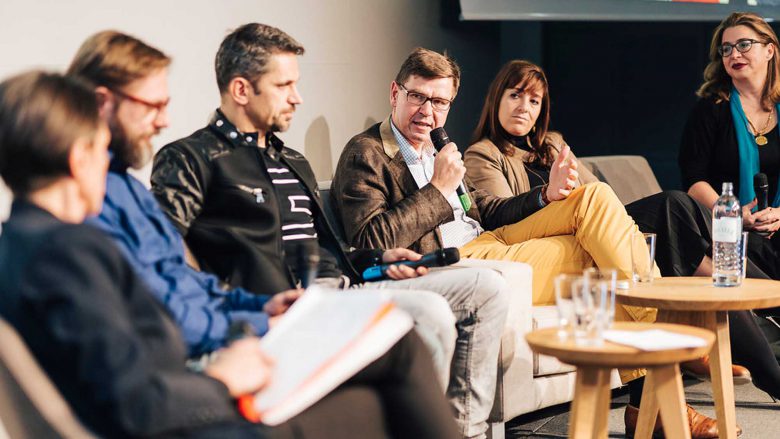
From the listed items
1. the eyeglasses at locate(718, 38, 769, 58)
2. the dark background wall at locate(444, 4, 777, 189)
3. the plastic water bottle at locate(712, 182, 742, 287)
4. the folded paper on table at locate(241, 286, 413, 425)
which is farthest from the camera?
the dark background wall at locate(444, 4, 777, 189)

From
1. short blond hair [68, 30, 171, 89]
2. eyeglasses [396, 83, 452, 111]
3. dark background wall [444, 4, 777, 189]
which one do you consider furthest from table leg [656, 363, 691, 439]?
dark background wall [444, 4, 777, 189]

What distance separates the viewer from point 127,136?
1876 mm

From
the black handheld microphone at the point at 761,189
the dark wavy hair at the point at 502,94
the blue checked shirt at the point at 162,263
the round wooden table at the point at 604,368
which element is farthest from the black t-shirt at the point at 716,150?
the blue checked shirt at the point at 162,263

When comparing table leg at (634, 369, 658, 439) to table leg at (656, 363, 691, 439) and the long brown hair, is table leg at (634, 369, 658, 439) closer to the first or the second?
table leg at (656, 363, 691, 439)

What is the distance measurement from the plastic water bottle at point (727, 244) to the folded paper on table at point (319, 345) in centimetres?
149

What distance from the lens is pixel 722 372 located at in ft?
8.61

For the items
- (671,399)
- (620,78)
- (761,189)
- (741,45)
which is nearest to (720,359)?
(671,399)

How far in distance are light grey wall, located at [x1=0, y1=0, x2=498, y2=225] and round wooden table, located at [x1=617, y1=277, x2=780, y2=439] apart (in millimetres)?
1478

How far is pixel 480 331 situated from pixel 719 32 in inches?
81.8

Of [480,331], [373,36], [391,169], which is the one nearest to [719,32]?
[373,36]

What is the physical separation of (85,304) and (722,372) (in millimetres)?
1898

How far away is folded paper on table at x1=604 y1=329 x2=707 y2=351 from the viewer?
194 cm

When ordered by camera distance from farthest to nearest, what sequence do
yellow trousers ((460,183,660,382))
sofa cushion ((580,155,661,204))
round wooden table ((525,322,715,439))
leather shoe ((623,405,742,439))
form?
sofa cushion ((580,155,661,204)) → yellow trousers ((460,183,660,382)) → leather shoe ((623,405,742,439)) → round wooden table ((525,322,715,439))

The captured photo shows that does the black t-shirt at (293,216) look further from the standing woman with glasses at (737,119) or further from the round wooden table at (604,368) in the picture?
the standing woman with glasses at (737,119)
